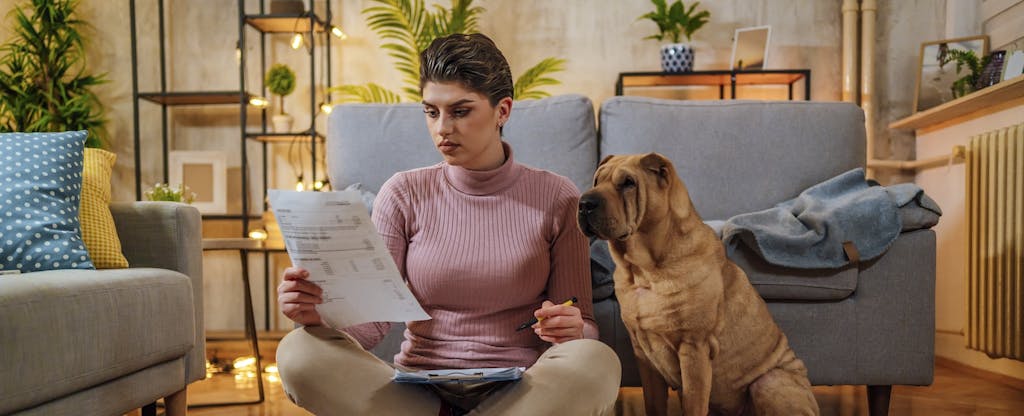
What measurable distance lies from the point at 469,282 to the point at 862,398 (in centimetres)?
165

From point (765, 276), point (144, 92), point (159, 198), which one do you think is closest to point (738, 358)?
point (765, 276)

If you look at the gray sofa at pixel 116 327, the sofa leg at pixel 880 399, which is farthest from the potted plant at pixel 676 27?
the gray sofa at pixel 116 327

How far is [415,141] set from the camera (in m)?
2.18

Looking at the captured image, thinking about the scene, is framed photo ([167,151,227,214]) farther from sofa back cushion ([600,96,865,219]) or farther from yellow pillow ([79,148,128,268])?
sofa back cushion ([600,96,865,219])

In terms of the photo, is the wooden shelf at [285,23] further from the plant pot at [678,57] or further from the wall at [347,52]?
the plant pot at [678,57]

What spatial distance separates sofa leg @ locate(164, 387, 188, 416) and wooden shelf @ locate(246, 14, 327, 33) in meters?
1.97

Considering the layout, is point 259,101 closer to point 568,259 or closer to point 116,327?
point 116,327

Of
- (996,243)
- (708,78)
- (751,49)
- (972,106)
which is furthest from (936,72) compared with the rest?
(996,243)

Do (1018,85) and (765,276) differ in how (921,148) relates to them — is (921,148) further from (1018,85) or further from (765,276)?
(765,276)

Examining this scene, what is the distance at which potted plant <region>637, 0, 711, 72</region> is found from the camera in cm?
317

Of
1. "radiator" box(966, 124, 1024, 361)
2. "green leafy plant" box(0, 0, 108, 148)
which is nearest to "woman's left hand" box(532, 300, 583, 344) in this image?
"radiator" box(966, 124, 1024, 361)

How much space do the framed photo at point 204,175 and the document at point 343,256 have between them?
261 cm

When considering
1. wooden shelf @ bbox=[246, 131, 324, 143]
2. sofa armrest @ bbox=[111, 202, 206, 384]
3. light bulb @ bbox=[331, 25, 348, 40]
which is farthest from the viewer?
light bulb @ bbox=[331, 25, 348, 40]

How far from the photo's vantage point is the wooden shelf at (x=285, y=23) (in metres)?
3.10
